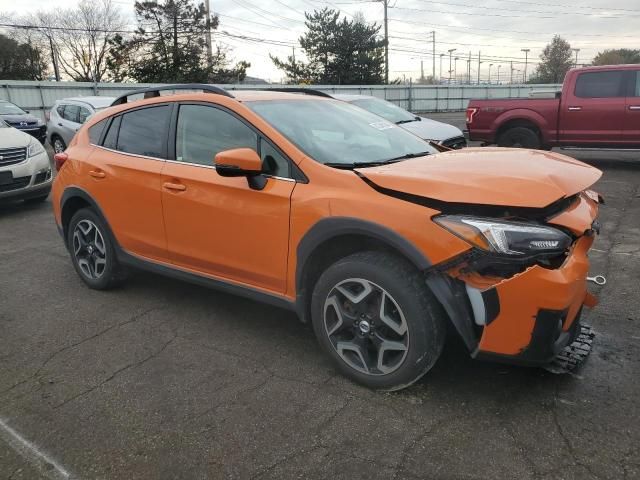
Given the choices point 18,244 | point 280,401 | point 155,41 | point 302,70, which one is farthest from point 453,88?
point 280,401

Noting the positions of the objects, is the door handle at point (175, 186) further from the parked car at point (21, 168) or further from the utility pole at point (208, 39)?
the utility pole at point (208, 39)

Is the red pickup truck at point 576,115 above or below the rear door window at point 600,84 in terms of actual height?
below

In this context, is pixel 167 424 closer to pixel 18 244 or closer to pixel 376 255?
pixel 376 255

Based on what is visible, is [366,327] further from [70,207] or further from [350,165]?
A: [70,207]

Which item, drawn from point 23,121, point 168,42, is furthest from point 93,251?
point 168,42

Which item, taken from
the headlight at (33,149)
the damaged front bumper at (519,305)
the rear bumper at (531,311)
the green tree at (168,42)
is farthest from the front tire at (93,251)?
the green tree at (168,42)

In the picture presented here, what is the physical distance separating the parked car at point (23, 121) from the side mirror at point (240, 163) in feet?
49.6

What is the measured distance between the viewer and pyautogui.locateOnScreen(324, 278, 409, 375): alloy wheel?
109 inches

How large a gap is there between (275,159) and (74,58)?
166 ft

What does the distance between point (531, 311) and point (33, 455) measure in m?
2.37

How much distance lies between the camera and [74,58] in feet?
154

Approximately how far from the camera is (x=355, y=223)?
2807mm

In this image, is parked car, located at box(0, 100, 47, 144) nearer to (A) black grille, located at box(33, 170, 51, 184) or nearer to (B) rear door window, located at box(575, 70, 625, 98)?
(A) black grille, located at box(33, 170, 51, 184)

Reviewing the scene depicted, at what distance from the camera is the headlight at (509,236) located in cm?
248
